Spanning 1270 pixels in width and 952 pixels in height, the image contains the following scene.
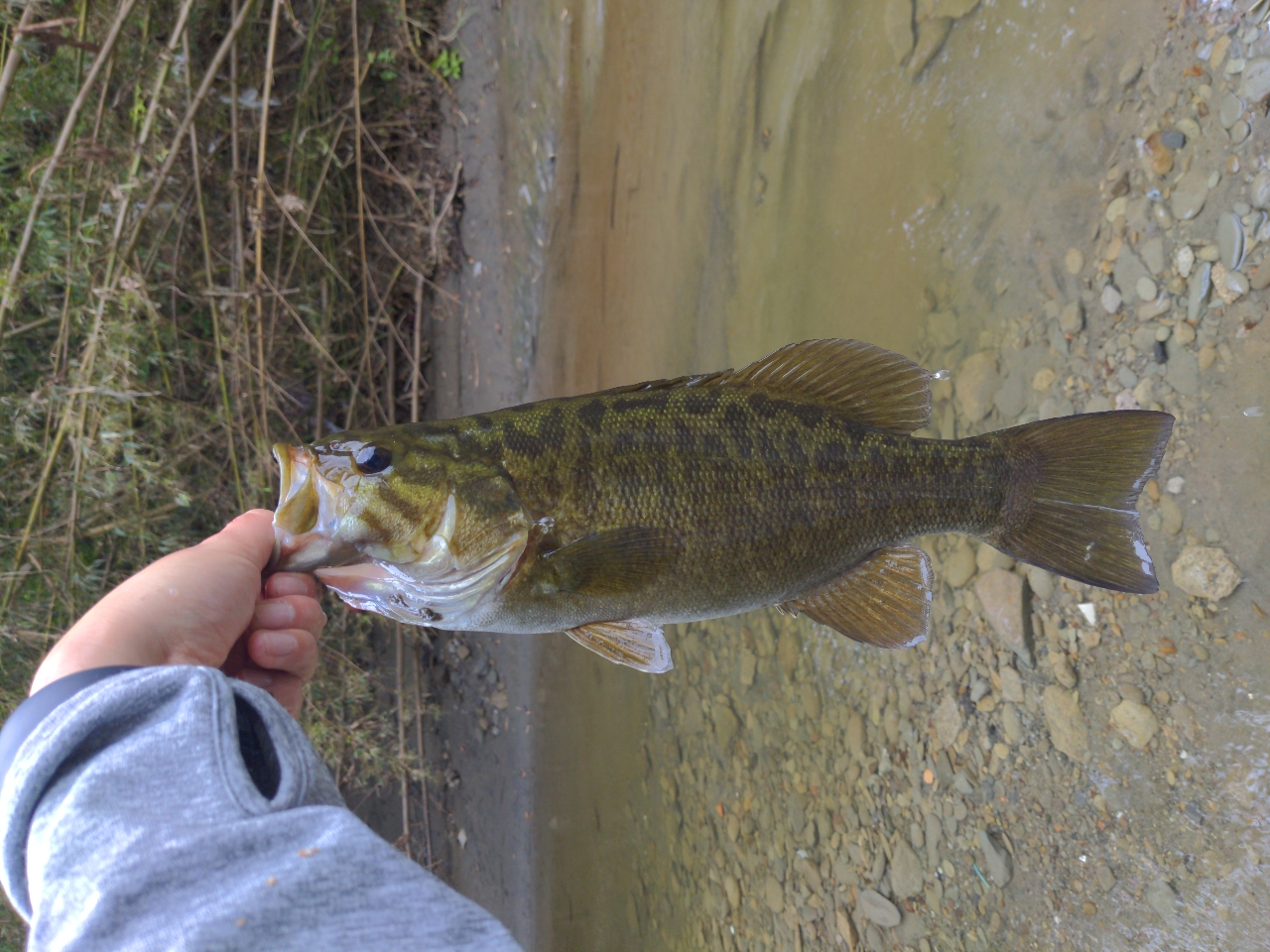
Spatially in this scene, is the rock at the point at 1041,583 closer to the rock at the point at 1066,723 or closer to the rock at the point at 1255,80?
the rock at the point at 1066,723

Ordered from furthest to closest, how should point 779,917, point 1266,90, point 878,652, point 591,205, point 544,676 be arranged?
point 544,676 < point 591,205 < point 779,917 < point 878,652 < point 1266,90

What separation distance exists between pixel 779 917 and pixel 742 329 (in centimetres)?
264

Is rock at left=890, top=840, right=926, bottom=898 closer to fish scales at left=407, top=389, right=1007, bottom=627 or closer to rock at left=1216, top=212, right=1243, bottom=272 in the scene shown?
fish scales at left=407, top=389, right=1007, bottom=627

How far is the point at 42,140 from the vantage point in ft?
10.7

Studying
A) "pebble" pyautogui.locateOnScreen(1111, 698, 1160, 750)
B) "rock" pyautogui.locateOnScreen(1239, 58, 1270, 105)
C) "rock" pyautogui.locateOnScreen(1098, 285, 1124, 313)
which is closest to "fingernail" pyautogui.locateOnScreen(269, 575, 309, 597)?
"pebble" pyautogui.locateOnScreen(1111, 698, 1160, 750)

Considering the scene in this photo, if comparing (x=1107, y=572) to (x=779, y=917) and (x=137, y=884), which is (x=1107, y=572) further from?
(x=779, y=917)

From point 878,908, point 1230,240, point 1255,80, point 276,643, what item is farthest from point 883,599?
point 1255,80

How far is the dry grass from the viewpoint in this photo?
3084 millimetres

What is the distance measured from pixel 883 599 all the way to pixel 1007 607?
1.13m

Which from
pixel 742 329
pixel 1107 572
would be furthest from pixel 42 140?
pixel 1107 572

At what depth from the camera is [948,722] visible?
279 cm

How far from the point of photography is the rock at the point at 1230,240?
2.26 meters

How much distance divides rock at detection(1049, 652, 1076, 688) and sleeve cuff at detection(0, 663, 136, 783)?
2690 millimetres

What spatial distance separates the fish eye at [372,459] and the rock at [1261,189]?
8.65 ft
